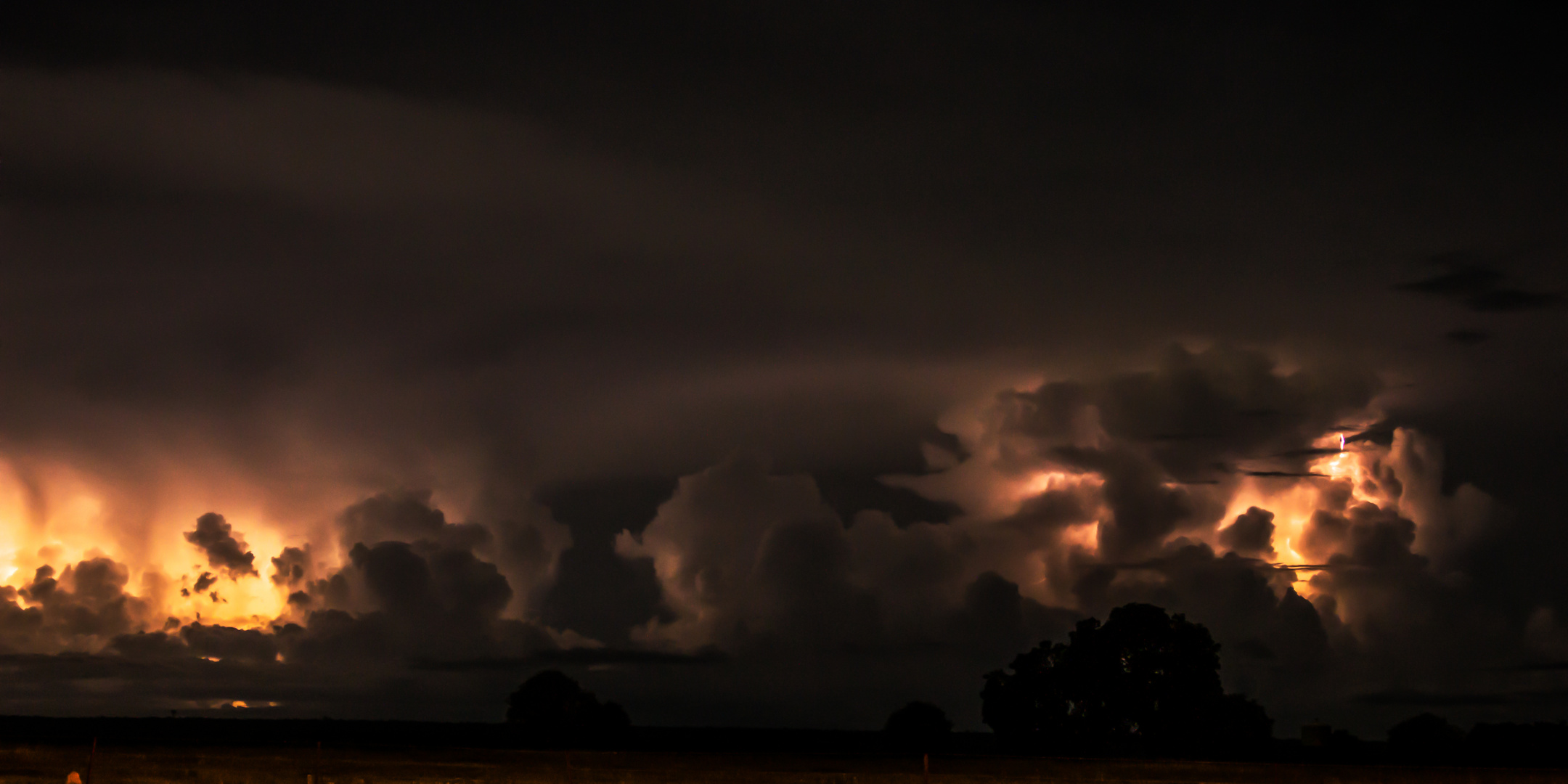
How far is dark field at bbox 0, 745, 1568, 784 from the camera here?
40062 mm

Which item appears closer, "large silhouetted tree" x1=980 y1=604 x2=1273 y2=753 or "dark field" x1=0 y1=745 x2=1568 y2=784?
"dark field" x1=0 y1=745 x2=1568 y2=784

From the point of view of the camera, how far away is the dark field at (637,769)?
40.1 m

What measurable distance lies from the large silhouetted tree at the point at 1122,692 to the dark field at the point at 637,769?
36.8 meters

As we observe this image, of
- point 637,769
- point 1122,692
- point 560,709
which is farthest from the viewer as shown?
point 560,709

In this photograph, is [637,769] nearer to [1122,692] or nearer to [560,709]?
[1122,692]

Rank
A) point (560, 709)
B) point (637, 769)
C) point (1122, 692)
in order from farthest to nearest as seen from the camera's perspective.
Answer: point (560, 709)
point (1122, 692)
point (637, 769)

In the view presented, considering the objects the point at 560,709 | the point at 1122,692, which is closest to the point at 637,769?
the point at 1122,692

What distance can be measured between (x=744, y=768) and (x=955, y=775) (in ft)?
Result: 22.0

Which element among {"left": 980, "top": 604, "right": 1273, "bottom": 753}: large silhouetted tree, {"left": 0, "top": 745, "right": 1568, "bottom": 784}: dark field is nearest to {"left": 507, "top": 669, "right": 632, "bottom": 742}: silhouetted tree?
{"left": 980, "top": 604, "right": 1273, "bottom": 753}: large silhouetted tree

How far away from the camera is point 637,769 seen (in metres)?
41.4

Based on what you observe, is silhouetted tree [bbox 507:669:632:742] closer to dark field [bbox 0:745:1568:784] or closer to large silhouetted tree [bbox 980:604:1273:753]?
large silhouetted tree [bbox 980:604:1273:753]

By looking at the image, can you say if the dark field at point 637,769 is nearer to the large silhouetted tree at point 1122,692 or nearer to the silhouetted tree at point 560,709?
the large silhouetted tree at point 1122,692

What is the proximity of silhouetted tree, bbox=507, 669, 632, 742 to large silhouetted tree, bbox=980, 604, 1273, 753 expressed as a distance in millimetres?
40692

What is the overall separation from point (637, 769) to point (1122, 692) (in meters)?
45.3
